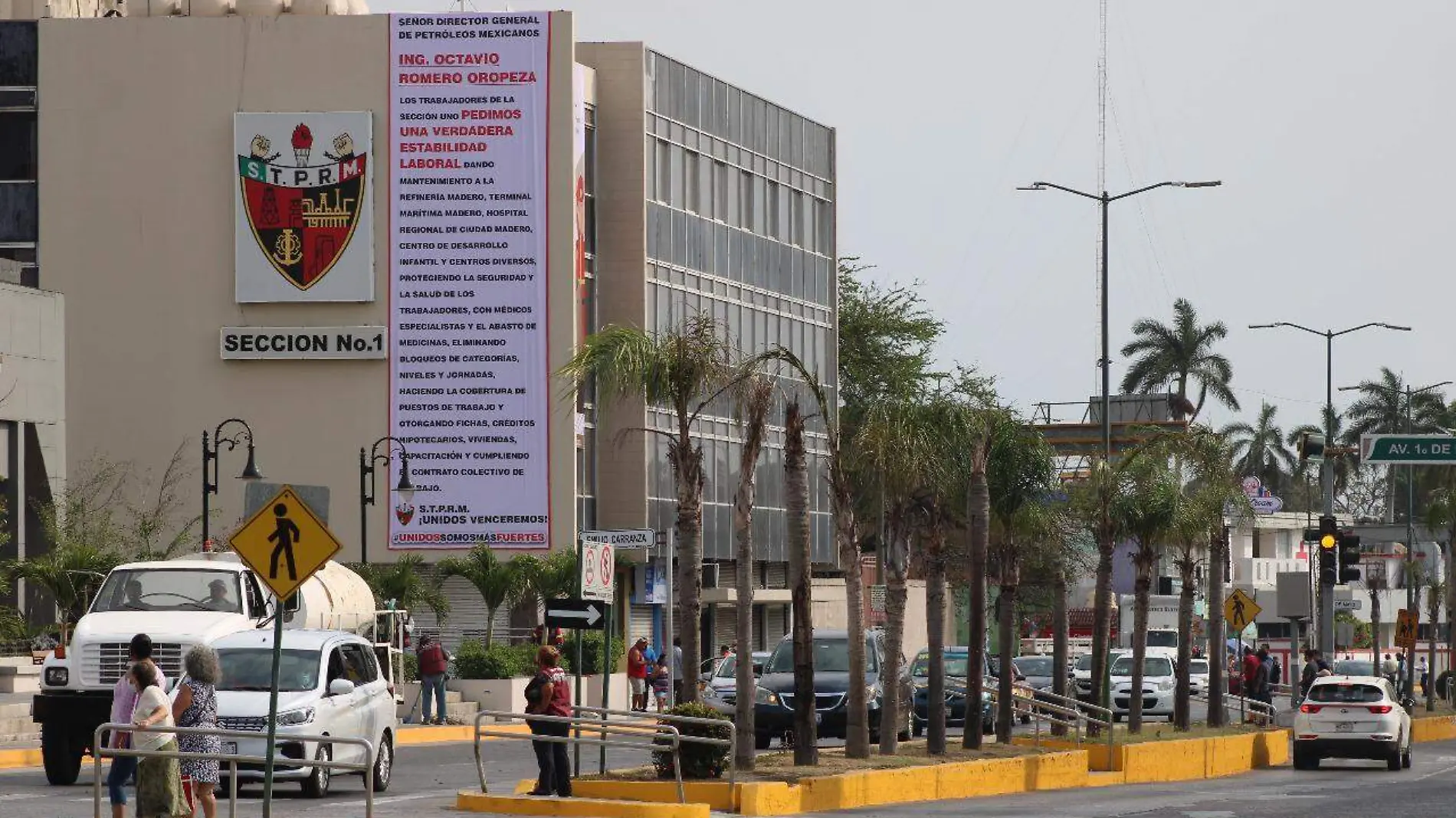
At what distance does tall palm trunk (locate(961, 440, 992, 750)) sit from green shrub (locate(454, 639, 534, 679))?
1771cm

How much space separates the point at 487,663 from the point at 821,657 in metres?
13.3

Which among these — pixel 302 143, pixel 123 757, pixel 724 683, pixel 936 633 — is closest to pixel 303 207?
pixel 302 143

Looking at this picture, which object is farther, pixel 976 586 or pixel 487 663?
pixel 487 663

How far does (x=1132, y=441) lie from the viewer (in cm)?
4959

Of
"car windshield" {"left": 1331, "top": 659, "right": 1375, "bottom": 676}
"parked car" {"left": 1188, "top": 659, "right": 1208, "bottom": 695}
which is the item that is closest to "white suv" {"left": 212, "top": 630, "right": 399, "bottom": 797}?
"parked car" {"left": 1188, "top": 659, "right": 1208, "bottom": 695}

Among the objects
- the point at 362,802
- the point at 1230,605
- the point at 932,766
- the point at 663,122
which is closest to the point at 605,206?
the point at 663,122

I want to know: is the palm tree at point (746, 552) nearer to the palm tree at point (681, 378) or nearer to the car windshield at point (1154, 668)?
the palm tree at point (681, 378)

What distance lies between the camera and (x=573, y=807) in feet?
74.7

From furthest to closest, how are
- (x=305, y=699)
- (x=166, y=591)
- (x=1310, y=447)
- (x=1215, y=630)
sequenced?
1. (x=1310, y=447)
2. (x=1215, y=630)
3. (x=166, y=591)
4. (x=305, y=699)

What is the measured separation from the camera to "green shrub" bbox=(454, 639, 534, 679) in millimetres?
50375

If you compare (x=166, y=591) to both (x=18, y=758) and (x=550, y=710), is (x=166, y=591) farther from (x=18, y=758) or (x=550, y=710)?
(x=550, y=710)

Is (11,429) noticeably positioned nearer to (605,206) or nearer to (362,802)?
(605,206)

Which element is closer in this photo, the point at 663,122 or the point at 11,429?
the point at 11,429

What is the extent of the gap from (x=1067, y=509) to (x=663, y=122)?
988 inches
